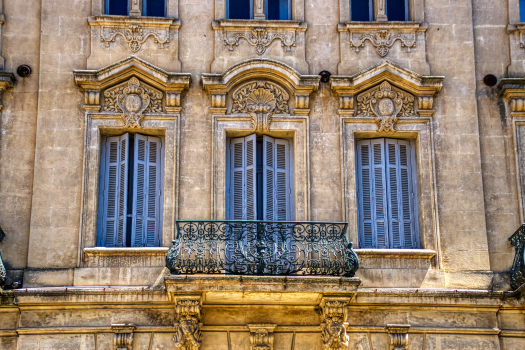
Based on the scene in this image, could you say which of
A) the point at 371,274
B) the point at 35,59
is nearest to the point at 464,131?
the point at 371,274

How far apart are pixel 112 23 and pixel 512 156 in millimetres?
7517

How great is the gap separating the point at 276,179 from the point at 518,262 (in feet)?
Answer: 14.2

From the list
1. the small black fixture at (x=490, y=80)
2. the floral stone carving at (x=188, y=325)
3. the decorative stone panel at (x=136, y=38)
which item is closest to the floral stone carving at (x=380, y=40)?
the small black fixture at (x=490, y=80)

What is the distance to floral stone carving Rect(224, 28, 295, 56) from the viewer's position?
16.1 meters

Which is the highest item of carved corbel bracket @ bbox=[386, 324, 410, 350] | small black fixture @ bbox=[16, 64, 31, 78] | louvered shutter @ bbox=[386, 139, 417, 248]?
small black fixture @ bbox=[16, 64, 31, 78]

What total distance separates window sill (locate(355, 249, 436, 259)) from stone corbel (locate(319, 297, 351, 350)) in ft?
3.91

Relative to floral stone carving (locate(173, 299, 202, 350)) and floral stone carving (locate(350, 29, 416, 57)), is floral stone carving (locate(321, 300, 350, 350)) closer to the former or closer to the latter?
floral stone carving (locate(173, 299, 202, 350))

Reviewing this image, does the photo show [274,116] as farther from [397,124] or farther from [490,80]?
[490,80]

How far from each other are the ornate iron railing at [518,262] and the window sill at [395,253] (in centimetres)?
134

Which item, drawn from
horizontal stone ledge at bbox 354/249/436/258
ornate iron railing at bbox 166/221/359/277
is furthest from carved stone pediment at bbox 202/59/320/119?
horizontal stone ledge at bbox 354/249/436/258

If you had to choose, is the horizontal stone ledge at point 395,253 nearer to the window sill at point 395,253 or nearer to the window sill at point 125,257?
the window sill at point 395,253

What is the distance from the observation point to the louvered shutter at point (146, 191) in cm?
1534

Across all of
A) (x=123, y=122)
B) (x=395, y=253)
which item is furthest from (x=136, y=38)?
(x=395, y=253)

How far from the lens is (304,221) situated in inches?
585
